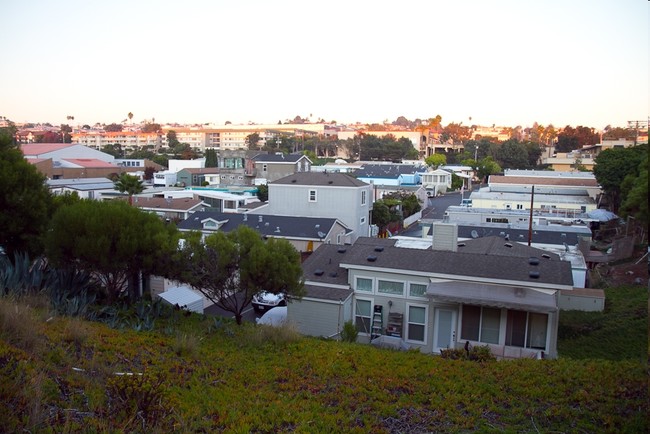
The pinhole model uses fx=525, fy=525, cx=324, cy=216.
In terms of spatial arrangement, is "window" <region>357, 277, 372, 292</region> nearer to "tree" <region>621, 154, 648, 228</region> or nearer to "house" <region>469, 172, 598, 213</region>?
"tree" <region>621, 154, 648, 228</region>

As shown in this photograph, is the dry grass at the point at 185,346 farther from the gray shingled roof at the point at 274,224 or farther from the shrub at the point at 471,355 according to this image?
the gray shingled roof at the point at 274,224

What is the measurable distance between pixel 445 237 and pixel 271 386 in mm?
9365

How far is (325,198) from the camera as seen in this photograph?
1199 inches

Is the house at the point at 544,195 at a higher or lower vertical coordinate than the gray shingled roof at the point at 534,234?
higher

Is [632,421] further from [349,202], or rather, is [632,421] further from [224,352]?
[349,202]

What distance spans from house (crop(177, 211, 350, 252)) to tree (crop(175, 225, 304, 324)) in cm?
1193

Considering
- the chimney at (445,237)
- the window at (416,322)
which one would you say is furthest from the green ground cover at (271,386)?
the chimney at (445,237)

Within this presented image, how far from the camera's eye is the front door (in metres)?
13.6

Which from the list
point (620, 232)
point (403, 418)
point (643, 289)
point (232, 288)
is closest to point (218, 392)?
point (403, 418)

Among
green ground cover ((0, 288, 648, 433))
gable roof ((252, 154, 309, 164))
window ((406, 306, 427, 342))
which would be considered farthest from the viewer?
gable roof ((252, 154, 309, 164))

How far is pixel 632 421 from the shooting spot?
640 cm

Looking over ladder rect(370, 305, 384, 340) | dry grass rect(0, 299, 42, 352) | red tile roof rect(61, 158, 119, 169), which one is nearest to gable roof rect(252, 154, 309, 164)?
red tile roof rect(61, 158, 119, 169)

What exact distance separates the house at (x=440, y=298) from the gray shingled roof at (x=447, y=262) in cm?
3

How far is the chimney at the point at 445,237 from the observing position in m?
15.7
